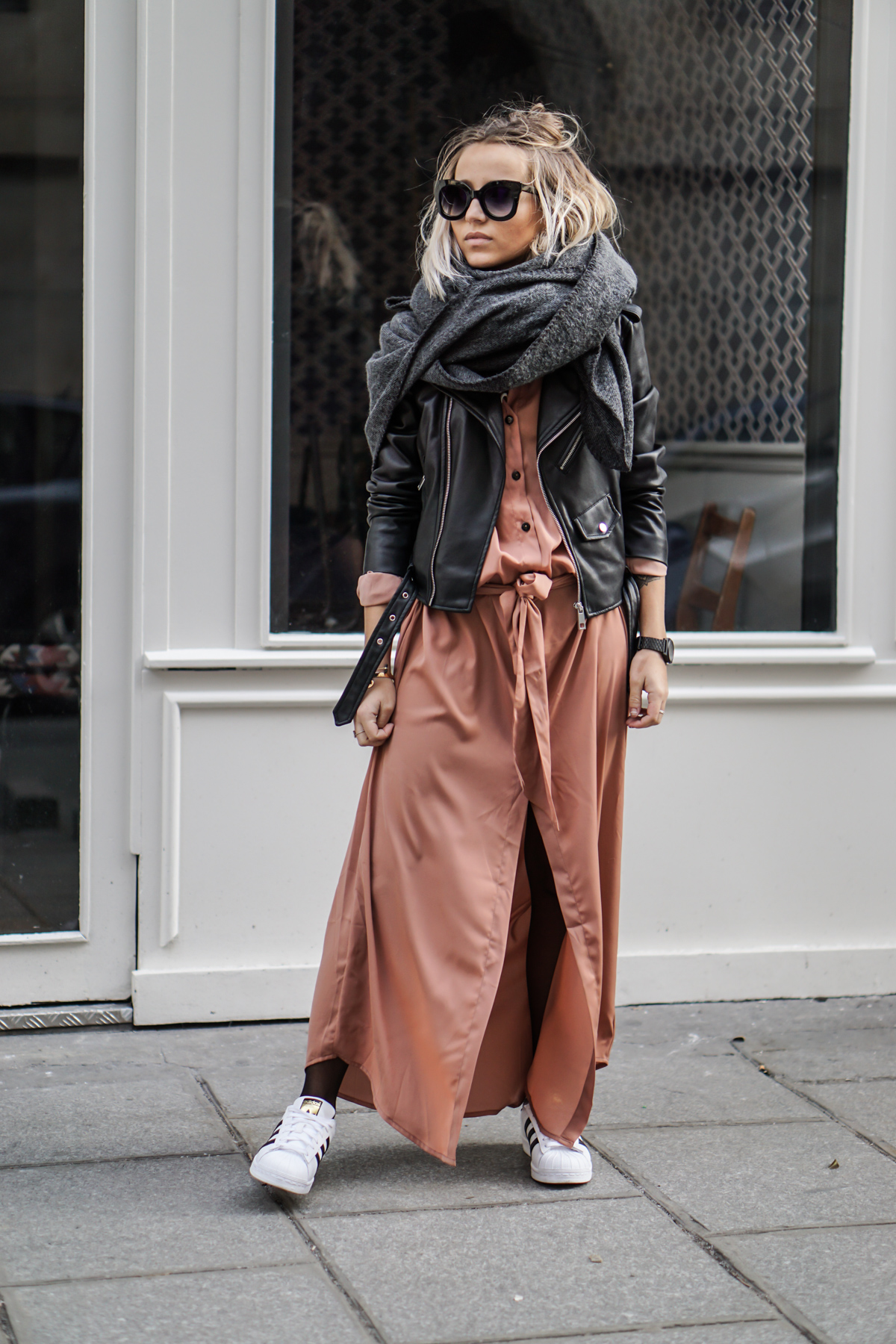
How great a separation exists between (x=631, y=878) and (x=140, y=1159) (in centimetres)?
160

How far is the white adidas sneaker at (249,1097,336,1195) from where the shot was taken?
2.62 meters

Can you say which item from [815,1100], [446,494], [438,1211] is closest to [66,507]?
[446,494]

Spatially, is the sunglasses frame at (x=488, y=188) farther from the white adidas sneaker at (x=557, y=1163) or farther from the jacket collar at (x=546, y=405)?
the white adidas sneaker at (x=557, y=1163)

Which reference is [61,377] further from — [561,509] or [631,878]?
[631,878]

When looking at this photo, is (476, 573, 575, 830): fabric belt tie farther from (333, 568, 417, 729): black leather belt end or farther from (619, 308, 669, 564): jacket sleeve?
(619, 308, 669, 564): jacket sleeve

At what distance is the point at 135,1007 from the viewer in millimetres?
3678

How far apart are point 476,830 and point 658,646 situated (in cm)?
52

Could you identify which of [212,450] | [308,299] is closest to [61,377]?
[212,450]

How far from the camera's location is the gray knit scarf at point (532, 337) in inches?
103

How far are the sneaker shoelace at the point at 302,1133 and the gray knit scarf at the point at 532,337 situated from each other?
132 cm

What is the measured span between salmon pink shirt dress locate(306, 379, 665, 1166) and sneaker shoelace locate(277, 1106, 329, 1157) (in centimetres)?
11

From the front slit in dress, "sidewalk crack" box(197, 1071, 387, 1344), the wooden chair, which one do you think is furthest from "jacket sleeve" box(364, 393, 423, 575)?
the wooden chair


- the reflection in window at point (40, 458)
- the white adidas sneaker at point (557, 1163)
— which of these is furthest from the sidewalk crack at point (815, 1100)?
the reflection in window at point (40, 458)

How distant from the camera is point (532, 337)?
8.61 ft
